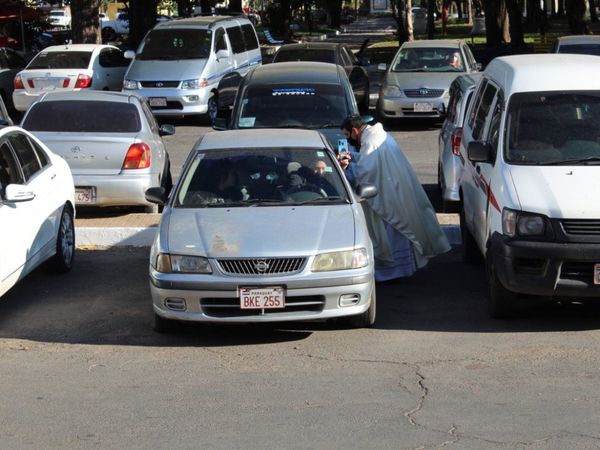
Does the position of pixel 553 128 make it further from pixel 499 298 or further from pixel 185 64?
pixel 185 64

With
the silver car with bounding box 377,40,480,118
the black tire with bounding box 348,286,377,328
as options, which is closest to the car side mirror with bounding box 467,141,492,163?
the black tire with bounding box 348,286,377,328

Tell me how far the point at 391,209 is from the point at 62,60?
50.3ft

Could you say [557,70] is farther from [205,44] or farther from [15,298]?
[205,44]

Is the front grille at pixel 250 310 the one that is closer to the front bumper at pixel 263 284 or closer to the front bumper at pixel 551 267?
the front bumper at pixel 263 284

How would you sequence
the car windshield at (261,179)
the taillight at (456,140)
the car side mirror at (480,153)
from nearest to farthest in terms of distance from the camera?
the car windshield at (261,179)
the car side mirror at (480,153)
the taillight at (456,140)

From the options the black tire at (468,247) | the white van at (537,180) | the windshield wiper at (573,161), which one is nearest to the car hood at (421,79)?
the black tire at (468,247)

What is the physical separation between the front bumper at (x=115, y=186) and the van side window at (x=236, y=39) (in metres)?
12.1

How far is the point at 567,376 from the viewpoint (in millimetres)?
7328

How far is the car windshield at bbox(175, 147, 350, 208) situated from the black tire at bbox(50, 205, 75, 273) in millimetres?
1927

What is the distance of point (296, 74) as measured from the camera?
1447cm

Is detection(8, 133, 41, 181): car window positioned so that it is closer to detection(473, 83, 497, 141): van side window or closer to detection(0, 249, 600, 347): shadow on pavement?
detection(0, 249, 600, 347): shadow on pavement

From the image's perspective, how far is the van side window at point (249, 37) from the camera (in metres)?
26.2

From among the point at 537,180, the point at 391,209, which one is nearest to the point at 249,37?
the point at 391,209

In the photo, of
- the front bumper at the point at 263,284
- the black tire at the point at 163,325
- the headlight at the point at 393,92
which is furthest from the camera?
the headlight at the point at 393,92
